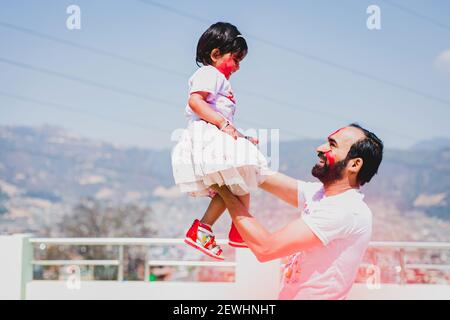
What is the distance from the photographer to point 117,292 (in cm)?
483

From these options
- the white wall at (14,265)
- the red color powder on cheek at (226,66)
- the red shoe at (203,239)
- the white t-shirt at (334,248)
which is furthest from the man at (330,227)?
the white wall at (14,265)

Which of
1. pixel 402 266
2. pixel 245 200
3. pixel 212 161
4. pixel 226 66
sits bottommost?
pixel 402 266

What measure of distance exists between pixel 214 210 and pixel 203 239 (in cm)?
10

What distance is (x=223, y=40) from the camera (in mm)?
1924

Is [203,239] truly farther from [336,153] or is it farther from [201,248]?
[336,153]

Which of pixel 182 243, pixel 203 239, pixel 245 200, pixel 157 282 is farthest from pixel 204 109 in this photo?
pixel 157 282

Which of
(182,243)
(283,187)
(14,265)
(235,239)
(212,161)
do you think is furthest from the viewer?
(14,265)

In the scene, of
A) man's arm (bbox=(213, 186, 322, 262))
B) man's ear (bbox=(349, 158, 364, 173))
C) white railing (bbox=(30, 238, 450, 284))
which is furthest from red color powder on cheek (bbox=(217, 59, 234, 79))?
white railing (bbox=(30, 238, 450, 284))

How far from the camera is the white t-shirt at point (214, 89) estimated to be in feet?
6.30

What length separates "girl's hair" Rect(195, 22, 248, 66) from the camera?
1926 mm

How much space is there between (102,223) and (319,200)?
121 feet

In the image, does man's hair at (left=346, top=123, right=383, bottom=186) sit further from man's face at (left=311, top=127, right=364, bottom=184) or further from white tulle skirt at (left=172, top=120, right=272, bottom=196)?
white tulle skirt at (left=172, top=120, right=272, bottom=196)
